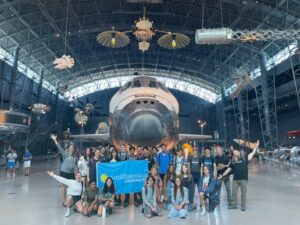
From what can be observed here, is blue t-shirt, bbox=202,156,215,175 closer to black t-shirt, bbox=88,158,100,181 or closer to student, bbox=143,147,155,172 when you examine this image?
student, bbox=143,147,155,172

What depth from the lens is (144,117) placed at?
24.0 ft

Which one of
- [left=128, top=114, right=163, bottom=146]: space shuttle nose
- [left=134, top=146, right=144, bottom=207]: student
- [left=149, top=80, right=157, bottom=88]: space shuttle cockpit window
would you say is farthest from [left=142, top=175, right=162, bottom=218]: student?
[left=149, top=80, right=157, bottom=88]: space shuttle cockpit window

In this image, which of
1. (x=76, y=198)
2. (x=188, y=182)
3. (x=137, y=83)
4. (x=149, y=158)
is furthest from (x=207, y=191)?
(x=137, y=83)

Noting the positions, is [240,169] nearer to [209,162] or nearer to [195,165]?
[209,162]

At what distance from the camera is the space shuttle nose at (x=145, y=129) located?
23.8 ft

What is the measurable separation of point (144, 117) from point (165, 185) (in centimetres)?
185

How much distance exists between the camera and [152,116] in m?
7.39

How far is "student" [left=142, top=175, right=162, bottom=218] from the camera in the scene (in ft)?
17.1


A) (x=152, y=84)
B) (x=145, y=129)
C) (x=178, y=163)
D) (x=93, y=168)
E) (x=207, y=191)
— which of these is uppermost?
(x=152, y=84)

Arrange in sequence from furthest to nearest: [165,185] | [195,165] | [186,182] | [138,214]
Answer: [165,185] → [195,165] → [186,182] → [138,214]

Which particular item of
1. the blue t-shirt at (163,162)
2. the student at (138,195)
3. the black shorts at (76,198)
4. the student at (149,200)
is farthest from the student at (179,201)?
the black shorts at (76,198)

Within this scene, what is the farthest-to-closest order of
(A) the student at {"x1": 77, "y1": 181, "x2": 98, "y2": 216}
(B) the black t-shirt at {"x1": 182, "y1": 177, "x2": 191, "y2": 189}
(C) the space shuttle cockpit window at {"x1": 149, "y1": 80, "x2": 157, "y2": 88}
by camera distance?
(C) the space shuttle cockpit window at {"x1": 149, "y1": 80, "x2": 157, "y2": 88}
(B) the black t-shirt at {"x1": 182, "y1": 177, "x2": 191, "y2": 189}
(A) the student at {"x1": 77, "y1": 181, "x2": 98, "y2": 216}

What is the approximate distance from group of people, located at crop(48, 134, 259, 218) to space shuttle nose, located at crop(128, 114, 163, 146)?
1.58 ft

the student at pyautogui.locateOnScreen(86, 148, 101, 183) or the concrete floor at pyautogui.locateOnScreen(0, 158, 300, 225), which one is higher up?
the student at pyautogui.locateOnScreen(86, 148, 101, 183)
